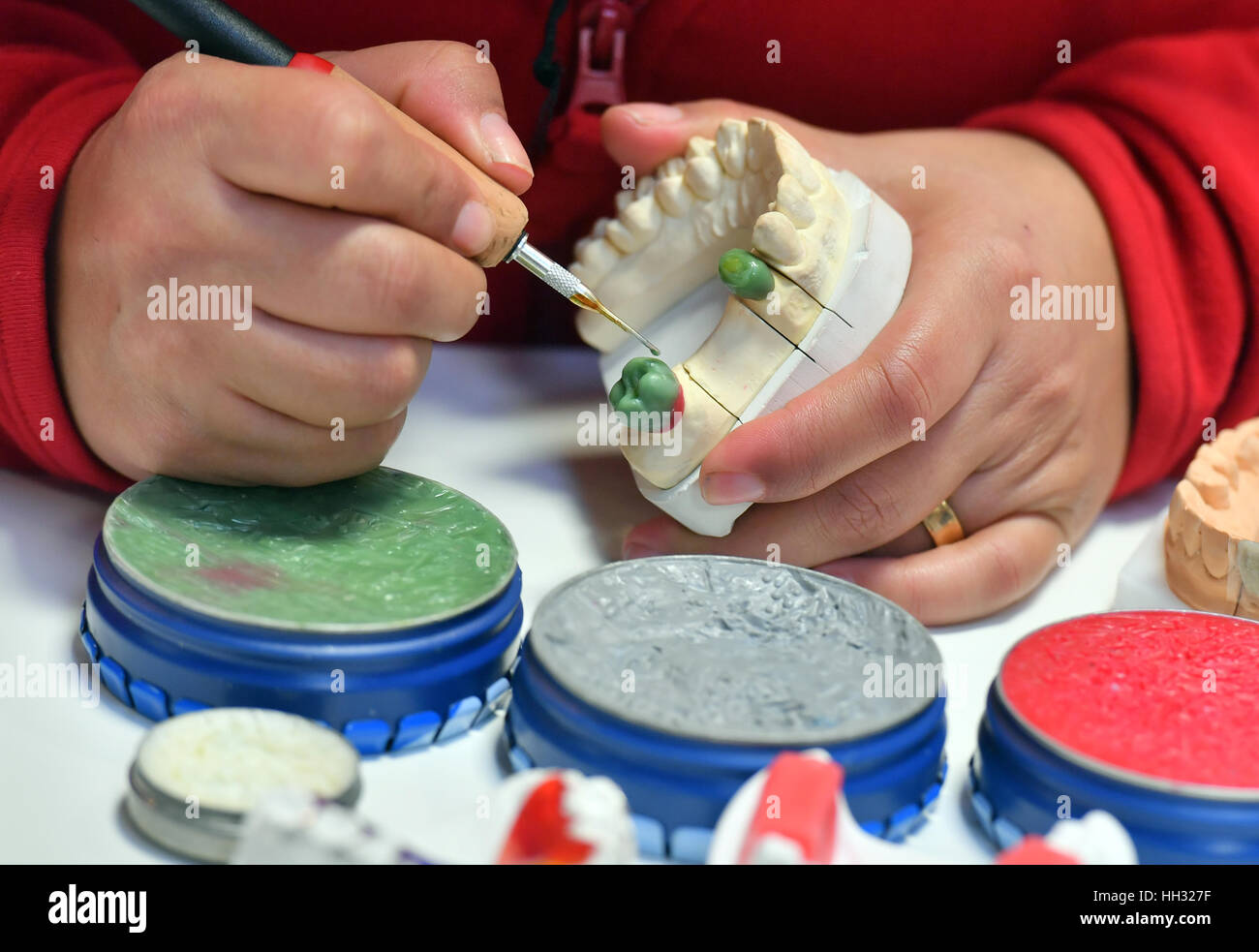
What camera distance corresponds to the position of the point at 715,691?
18.4 inches

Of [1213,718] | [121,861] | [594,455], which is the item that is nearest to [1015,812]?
[1213,718]

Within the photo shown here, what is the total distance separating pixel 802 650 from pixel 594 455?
14.0 inches

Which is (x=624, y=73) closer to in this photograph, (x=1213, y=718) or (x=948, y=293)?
(x=948, y=293)

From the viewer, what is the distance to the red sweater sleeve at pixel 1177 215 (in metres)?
0.83

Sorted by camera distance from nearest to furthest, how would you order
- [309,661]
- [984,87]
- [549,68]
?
[309,661]
[549,68]
[984,87]

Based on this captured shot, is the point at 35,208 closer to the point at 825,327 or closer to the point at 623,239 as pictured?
the point at 623,239

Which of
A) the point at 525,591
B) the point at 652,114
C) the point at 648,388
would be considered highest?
the point at 652,114

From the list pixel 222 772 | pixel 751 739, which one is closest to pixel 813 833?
pixel 751 739

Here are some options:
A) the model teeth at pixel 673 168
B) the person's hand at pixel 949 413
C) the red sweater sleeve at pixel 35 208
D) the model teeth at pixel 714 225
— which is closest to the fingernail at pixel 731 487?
the person's hand at pixel 949 413

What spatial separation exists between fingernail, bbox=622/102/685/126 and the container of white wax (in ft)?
1.52

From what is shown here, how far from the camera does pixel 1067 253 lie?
81cm

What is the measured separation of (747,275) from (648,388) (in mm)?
79

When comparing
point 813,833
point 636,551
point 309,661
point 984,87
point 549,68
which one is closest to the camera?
point 813,833
